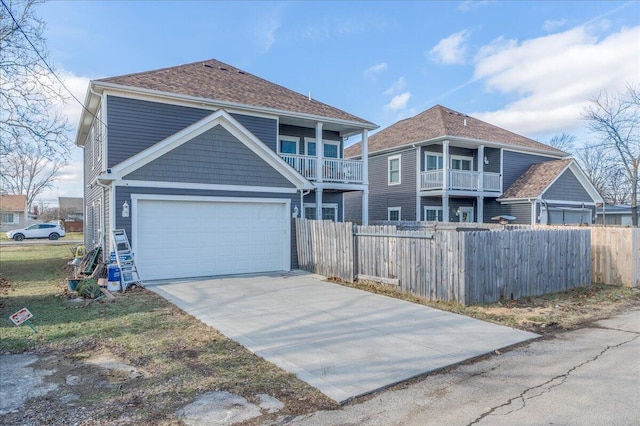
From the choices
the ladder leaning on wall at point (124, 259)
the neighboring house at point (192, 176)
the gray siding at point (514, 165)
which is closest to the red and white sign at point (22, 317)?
the ladder leaning on wall at point (124, 259)

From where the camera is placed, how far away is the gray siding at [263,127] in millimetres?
15141

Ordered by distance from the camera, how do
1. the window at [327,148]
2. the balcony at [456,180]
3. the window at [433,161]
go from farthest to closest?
the window at [433,161] → the balcony at [456,180] → the window at [327,148]

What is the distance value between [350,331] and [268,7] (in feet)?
37.1

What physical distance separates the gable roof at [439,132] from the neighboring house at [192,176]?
857cm

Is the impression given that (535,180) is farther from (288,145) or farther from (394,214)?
(288,145)

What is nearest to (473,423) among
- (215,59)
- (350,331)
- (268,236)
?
(350,331)

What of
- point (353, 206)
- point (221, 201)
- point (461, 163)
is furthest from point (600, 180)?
point (221, 201)

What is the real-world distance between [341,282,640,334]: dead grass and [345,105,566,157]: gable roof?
1212cm

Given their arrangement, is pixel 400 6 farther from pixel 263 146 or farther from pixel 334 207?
pixel 334 207

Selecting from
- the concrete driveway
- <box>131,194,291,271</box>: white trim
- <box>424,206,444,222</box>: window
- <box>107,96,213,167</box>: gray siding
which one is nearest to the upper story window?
<box>424,206,444,222</box>: window

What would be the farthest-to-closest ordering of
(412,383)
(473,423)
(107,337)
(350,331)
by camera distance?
(350,331) → (107,337) → (412,383) → (473,423)

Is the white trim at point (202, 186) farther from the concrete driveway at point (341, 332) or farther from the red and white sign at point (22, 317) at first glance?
the red and white sign at point (22, 317)

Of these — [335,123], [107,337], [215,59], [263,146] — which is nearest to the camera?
[107,337]

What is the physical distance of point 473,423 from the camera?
11.5 ft
